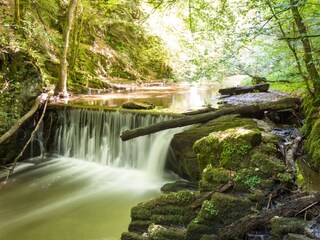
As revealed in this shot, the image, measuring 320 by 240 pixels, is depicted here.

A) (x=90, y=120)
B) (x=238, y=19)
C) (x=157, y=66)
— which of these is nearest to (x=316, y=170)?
(x=238, y=19)

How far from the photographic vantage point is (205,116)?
6.52m

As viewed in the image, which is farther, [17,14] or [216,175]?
[17,14]

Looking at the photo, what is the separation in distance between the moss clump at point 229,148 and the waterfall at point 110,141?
2527mm

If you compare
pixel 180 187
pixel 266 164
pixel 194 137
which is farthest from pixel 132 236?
pixel 194 137

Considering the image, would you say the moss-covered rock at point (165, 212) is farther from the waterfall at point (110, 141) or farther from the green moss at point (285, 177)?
the waterfall at point (110, 141)

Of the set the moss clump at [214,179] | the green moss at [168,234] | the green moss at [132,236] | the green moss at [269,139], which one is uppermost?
the green moss at [269,139]

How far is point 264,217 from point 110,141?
20.5 ft

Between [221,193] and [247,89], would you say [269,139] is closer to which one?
[221,193]

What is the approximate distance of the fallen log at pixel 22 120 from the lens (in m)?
7.12

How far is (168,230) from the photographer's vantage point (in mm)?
3441

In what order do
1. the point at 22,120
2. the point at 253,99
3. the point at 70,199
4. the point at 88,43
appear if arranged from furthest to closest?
the point at 88,43 → the point at 253,99 → the point at 22,120 → the point at 70,199

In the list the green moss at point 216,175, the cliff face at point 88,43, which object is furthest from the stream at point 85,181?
the cliff face at point 88,43

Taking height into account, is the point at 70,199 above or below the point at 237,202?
below

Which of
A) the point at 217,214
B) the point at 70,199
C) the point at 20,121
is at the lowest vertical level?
the point at 70,199
